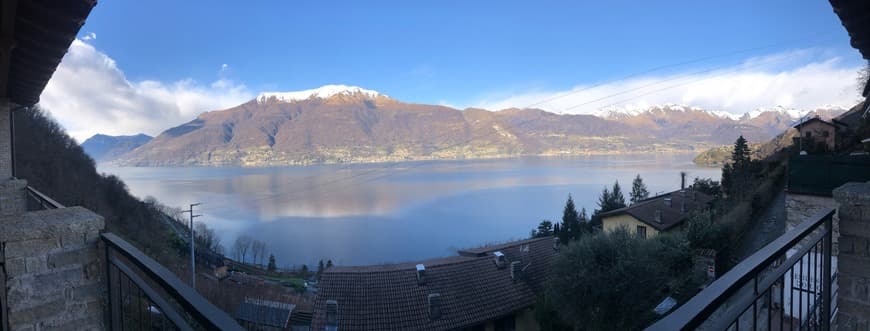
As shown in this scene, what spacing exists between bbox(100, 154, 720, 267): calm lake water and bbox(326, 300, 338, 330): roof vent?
1853 centimetres

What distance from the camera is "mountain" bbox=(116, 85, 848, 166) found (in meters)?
107

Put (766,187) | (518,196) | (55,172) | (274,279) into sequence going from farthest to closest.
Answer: (518,196) < (274,279) < (55,172) < (766,187)

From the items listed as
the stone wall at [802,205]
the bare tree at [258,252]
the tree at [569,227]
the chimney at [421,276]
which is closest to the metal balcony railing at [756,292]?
the stone wall at [802,205]

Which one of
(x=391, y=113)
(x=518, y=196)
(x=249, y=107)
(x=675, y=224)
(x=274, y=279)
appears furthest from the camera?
(x=249, y=107)

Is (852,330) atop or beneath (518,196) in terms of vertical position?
atop

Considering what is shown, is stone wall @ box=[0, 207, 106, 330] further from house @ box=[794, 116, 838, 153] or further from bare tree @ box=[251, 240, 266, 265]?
bare tree @ box=[251, 240, 266, 265]

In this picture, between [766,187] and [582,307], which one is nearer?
[582,307]

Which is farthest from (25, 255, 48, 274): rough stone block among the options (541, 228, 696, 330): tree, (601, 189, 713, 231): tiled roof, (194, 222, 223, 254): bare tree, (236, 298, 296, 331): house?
(194, 222, 223, 254): bare tree

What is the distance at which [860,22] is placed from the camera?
5.30 feet

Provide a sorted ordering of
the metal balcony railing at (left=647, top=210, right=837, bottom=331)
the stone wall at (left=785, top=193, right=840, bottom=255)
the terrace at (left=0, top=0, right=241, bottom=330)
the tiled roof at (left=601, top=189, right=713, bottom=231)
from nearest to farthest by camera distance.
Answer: the metal balcony railing at (left=647, top=210, right=837, bottom=331)
the terrace at (left=0, top=0, right=241, bottom=330)
the stone wall at (left=785, top=193, right=840, bottom=255)
the tiled roof at (left=601, top=189, right=713, bottom=231)

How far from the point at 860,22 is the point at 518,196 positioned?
160ft

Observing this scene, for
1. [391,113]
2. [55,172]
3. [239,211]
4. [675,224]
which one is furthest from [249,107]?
[675,224]

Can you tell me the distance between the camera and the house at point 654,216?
581 inches

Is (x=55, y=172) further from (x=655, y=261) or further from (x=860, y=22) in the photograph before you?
(x=860, y=22)
